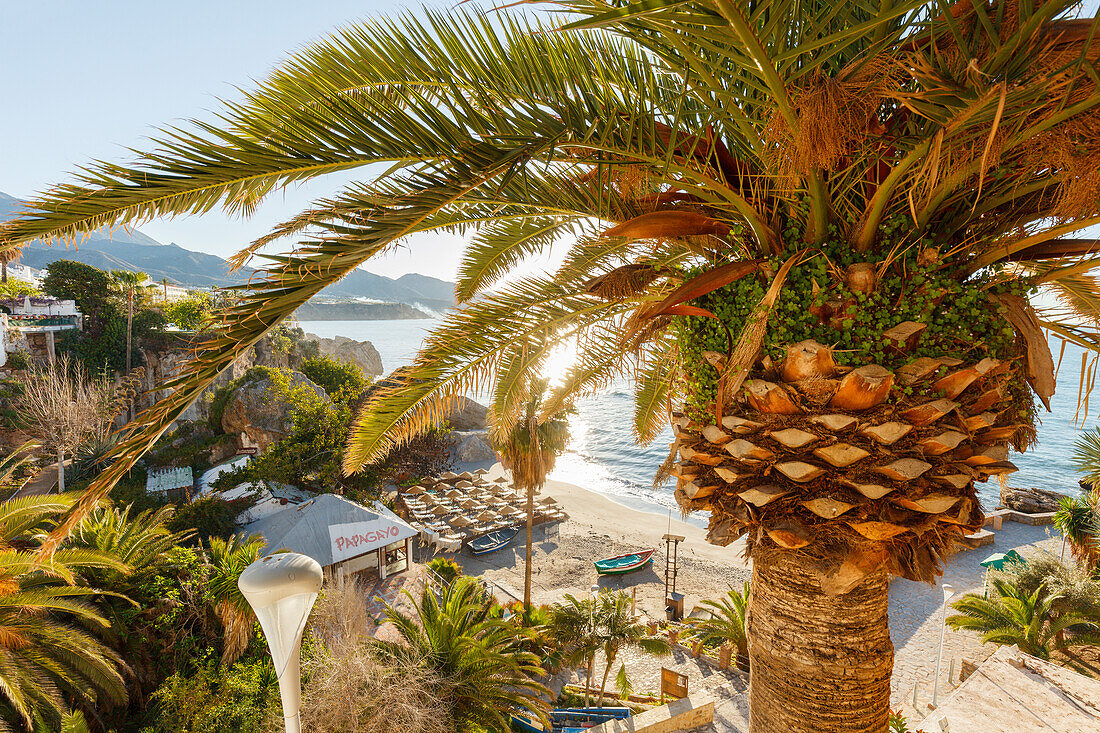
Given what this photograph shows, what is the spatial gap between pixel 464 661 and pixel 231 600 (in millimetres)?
3697

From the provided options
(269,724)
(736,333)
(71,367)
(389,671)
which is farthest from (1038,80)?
(71,367)

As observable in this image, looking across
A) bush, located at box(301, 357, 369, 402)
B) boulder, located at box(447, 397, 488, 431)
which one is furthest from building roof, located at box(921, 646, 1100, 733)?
boulder, located at box(447, 397, 488, 431)

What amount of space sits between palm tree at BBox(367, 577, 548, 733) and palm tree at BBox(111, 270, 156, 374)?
2240 cm

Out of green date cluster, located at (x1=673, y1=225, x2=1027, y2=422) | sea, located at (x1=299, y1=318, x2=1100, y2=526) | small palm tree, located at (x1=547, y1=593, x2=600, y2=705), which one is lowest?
sea, located at (x1=299, y1=318, x2=1100, y2=526)

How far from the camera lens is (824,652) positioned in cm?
215

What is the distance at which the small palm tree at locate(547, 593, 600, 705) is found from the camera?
841 cm

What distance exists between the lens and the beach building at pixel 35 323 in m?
18.9

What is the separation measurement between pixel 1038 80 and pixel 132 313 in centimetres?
2917

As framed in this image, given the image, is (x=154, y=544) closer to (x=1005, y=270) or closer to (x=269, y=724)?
(x=269, y=724)

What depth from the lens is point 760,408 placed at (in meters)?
2.06

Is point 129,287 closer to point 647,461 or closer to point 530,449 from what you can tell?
point 530,449

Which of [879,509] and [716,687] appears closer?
[879,509]

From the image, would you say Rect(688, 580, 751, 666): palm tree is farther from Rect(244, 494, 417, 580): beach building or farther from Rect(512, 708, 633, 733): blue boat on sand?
Rect(244, 494, 417, 580): beach building

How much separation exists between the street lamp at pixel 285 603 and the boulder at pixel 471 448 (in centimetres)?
2802
